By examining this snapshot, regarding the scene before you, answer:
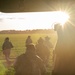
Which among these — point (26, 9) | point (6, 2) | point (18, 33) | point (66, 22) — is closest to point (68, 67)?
point (66, 22)

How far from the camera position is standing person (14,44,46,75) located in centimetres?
598

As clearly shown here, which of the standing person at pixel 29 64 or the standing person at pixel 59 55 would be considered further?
the standing person at pixel 29 64

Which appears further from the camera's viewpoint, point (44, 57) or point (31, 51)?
point (44, 57)

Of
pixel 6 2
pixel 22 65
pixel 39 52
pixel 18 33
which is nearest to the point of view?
pixel 6 2

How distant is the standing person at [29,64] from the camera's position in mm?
5977

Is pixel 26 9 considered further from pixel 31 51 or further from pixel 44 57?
pixel 44 57

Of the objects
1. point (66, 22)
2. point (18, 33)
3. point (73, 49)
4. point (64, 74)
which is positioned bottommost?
A: point (64, 74)

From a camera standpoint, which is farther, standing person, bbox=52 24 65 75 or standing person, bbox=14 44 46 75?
standing person, bbox=14 44 46 75

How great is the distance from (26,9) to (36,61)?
8.99ft

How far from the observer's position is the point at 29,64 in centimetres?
620

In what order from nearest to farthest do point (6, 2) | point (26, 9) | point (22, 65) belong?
point (6, 2) → point (26, 9) → point (22, 65)

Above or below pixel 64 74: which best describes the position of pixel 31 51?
above

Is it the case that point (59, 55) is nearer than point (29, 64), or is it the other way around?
point (59, 55)

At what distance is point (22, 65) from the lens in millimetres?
6066
